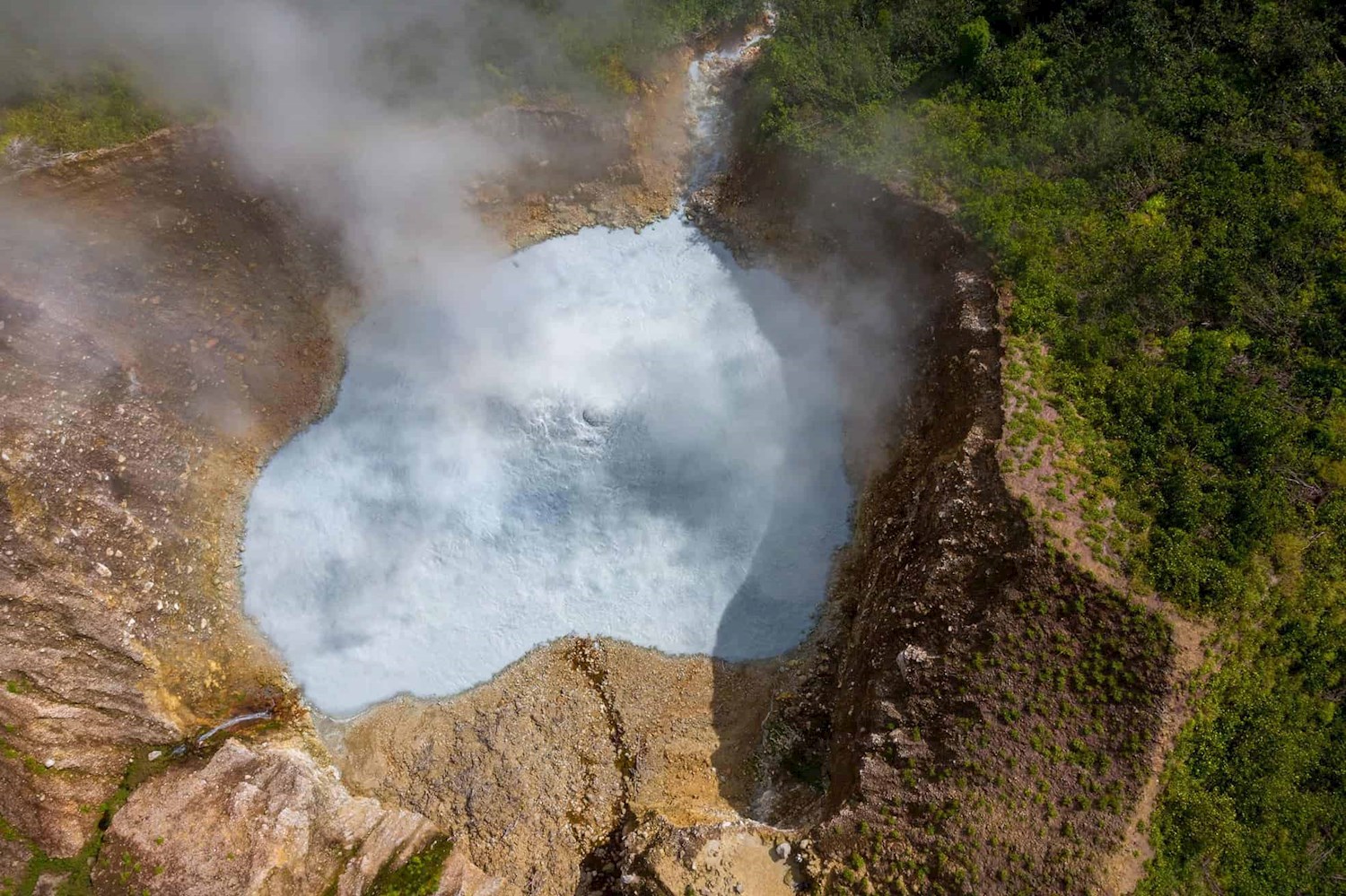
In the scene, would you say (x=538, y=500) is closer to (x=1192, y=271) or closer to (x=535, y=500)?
(x=535, y=500)

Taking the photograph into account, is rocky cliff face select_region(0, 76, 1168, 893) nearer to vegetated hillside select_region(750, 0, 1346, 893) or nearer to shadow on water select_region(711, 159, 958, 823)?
shadow on water select_region(711, 159, 958, 823)

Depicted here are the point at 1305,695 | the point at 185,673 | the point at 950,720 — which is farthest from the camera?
the point at 185,673

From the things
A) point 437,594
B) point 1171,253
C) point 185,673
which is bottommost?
point 185,673

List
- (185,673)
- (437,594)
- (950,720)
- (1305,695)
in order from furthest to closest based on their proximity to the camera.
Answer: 1. (437,594)
2. (185,673)
3. (950,720)
4. (1305,695)

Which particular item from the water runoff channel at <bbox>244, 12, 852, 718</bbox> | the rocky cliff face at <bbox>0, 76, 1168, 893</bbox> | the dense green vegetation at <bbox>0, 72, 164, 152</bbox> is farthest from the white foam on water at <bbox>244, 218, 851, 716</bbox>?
the dense green vegetation at <bbox>0, 72, 164, 152</bbox>

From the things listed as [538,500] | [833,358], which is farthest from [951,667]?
[538,500]

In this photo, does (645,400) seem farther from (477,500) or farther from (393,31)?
(393,31)

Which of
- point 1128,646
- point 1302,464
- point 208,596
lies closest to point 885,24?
point 1302,464
